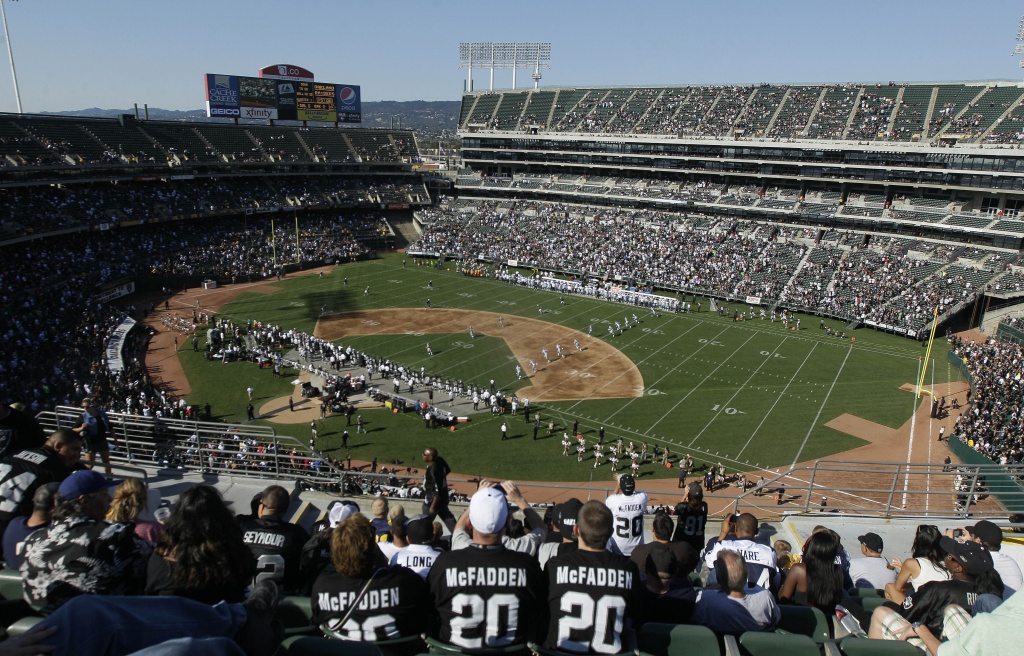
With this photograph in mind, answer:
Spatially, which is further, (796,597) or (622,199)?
(622,199)

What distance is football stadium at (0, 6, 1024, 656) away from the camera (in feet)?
14.1

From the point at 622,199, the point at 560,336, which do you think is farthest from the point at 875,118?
the point at 560,336

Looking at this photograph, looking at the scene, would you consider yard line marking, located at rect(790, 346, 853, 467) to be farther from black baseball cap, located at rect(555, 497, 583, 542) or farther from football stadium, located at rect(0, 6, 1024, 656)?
black baseball cap, located at rect(555, 497, 583, 542)

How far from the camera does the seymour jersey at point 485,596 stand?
420 cm

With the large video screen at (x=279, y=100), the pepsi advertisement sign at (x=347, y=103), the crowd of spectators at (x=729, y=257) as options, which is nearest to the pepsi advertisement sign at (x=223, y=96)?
the large video screen at (x=279, y=100)

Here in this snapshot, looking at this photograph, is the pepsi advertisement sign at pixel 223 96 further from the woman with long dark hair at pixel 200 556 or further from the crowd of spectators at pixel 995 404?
the woman with long dark hair at pixel 200 556

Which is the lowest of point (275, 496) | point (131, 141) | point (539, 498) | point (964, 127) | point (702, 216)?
point (539, 498)

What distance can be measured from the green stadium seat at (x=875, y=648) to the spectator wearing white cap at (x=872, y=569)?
2.94m

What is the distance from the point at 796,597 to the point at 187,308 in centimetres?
4456

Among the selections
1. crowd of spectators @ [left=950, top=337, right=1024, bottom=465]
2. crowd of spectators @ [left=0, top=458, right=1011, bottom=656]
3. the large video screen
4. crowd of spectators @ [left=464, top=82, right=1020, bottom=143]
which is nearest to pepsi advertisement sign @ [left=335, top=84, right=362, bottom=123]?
the large video screen

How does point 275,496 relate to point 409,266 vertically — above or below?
below

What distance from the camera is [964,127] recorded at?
44.4 meters

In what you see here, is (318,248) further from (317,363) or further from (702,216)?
(702,216)

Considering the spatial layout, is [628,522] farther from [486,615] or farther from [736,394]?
[736,394]
